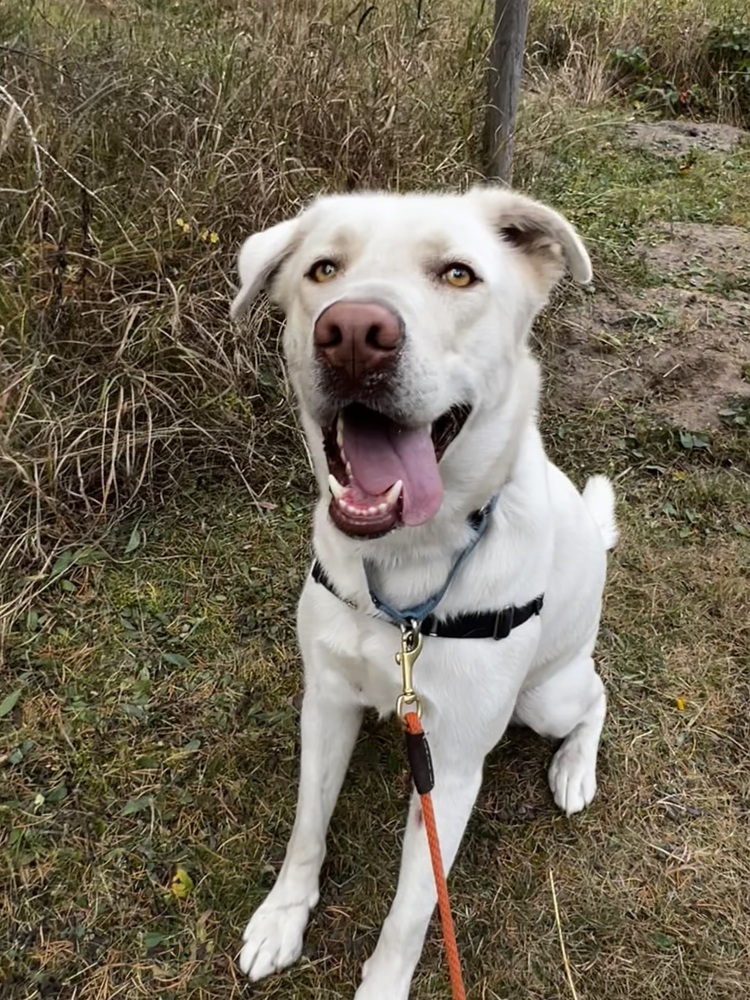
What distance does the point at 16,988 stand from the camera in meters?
1.94

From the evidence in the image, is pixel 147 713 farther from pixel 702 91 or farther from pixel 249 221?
pixel 702 91

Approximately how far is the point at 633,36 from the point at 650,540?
5.76 metres

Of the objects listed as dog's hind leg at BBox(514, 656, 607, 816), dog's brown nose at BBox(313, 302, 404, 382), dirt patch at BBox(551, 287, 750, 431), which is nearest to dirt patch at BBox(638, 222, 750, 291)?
dirt patch at BBox(551, 287, 750, 431)

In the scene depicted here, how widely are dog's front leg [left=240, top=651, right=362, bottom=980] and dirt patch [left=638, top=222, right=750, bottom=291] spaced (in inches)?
132

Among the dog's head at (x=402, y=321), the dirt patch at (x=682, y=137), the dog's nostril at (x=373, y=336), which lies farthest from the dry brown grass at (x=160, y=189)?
the dirt patch at (x=682, y=137)

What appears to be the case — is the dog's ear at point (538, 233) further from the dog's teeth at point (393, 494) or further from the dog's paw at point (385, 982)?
the dog's paw at point (385, 982)

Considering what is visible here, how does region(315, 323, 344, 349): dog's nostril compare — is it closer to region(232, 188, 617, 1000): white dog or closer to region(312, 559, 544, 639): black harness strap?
region(232, 188, 617, 1000): white dog

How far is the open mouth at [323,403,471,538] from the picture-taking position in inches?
57.3

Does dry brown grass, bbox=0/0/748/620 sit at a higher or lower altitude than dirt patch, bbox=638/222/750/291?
higher

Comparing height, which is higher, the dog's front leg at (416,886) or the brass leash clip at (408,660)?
the brass leash clip at (408,660)

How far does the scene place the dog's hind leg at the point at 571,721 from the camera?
7.37 feet

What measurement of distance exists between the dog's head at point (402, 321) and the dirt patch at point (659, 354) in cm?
202

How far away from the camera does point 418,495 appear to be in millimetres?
1490

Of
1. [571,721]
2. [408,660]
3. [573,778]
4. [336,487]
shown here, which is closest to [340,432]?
[336,487]
